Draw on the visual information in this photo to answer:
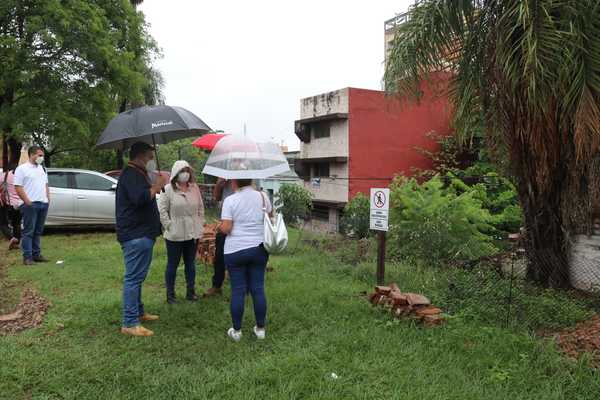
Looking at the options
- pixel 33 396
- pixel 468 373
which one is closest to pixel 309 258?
pixel 468 373

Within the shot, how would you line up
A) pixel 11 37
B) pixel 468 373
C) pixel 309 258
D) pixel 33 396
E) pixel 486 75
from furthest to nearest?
pixel 11 37 < pixel 309 258 < pixel 486 75 < pixel 468 373 < pixel 33 396

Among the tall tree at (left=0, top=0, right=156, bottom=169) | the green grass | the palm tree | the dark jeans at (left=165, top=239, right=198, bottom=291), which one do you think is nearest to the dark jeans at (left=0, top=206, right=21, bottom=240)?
the tall tree at (left=0, top=0, right=156, bottom=169)

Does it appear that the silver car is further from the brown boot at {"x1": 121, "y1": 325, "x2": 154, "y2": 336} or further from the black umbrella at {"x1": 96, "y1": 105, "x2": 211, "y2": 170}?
the brown boot at {"x1": 121, "y1": 325, "x2": 154, "y2": 336}

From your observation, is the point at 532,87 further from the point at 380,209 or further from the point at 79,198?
the point at 79,198

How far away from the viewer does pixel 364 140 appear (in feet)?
70.7

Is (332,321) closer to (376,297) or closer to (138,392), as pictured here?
(376,297)

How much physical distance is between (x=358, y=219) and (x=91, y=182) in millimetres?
5960

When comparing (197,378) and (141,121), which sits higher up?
(141,121)

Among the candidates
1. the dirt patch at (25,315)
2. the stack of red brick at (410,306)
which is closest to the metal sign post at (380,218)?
the stack of red brick at (410,306)

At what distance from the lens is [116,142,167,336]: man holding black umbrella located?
404cm

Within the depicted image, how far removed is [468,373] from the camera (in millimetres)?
3605

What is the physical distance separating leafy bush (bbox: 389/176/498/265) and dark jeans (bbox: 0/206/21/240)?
6711 millimetres

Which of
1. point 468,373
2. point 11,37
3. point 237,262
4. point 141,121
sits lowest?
point 468,373

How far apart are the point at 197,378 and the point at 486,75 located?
5.16 m
